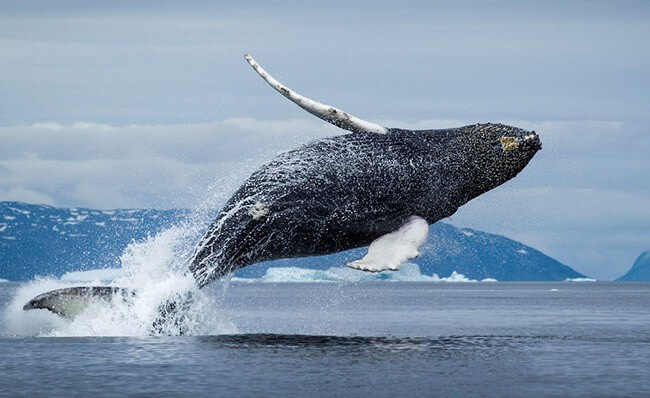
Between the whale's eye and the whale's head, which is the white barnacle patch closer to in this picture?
the whale's head

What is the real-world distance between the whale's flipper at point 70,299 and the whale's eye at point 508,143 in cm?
631

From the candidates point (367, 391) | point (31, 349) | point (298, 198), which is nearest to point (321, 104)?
point (298, 198)

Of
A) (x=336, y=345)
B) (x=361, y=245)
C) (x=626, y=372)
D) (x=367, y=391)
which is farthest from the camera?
(x=336, y=345)

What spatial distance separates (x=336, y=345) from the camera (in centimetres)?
1909

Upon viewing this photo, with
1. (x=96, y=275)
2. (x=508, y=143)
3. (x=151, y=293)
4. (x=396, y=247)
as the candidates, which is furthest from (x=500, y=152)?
(x=96, y=275)

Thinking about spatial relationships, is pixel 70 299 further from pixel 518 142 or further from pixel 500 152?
pixel 518 142

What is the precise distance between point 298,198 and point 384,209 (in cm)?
127

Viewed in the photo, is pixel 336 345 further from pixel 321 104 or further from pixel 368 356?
pixel 321 104

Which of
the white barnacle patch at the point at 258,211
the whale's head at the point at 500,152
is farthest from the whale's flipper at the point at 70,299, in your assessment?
Answer: the whale's head at the point at 500,152

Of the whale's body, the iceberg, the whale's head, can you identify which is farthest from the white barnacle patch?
the iceberg

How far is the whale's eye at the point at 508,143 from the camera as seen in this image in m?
17.3

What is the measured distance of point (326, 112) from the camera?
16609mm

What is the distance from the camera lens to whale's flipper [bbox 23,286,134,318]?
16.3 m

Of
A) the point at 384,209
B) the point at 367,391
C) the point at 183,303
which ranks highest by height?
the point at 384,209
